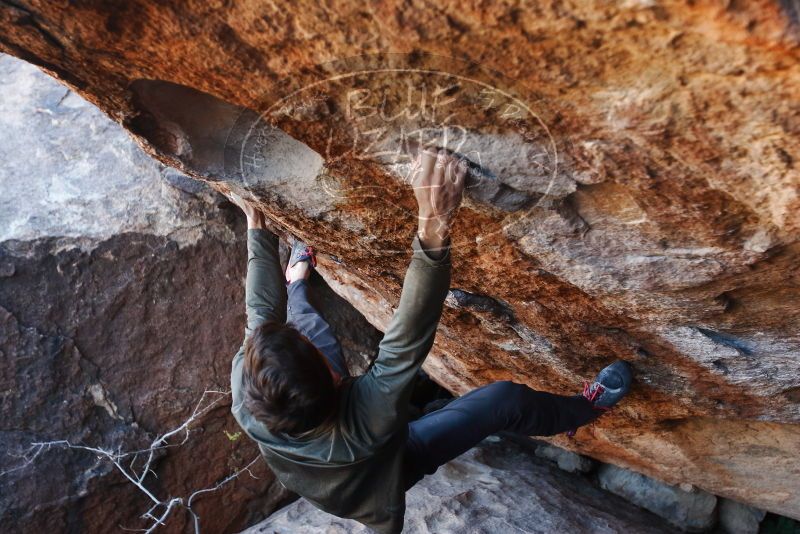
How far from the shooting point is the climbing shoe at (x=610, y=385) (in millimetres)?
2254

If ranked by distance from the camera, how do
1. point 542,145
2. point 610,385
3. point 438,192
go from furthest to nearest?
point 610,385 → point 438,192 → point 542,145

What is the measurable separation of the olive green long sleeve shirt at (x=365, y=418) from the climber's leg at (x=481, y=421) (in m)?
0.15

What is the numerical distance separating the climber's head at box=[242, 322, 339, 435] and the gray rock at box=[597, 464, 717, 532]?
95.4 inches

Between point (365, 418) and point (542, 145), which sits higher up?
point (542, 145)

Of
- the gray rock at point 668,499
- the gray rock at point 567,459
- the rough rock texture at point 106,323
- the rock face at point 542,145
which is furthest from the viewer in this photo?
the gray rock at point 567,459

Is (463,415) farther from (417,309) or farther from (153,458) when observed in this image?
(153,458)

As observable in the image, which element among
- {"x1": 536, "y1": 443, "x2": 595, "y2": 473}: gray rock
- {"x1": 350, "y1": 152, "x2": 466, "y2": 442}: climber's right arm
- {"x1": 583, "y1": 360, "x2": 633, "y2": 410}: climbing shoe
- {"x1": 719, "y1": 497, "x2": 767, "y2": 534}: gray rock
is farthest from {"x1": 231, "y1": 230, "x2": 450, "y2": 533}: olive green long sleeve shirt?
{"x1": 719, "y1": 497, "x2": 767, "y2": 534}: gray rock

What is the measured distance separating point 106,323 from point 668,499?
9.31ft

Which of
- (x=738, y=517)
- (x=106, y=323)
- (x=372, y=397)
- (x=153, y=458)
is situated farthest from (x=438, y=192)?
(x=738, y=517)

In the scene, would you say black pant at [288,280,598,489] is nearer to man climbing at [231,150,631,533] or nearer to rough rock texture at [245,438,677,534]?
man climbing at [231,150,631,533]

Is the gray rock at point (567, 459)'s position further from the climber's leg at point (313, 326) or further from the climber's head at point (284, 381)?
the climber's head at point (284, 381)

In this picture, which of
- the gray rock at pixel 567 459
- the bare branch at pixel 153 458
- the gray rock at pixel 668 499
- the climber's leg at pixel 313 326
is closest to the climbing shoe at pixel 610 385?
the climber's leg at pixel 313 326

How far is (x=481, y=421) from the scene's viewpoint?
2.12 metres

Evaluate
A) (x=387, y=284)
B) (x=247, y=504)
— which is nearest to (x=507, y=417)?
(x=387, y=284)
